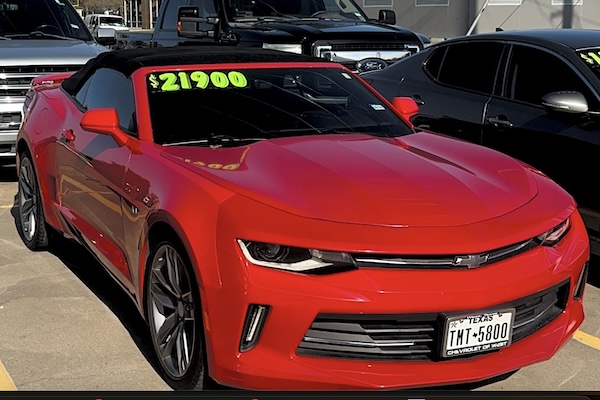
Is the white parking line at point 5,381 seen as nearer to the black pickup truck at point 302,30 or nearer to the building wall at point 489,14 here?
the black pickup truck at point 302,30

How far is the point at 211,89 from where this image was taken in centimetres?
454

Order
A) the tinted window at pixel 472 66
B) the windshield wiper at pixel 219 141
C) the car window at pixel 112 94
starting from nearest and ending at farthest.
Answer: the windshield wiper at pixel 219 141 → the car window at pixel 112 94 → the tinted window at pixel 472 66

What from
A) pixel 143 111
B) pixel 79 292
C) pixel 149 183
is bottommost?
pixel 79 292

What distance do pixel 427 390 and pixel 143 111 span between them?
2067 mm

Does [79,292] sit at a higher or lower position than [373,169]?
lower

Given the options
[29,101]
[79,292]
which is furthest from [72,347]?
[29,101]

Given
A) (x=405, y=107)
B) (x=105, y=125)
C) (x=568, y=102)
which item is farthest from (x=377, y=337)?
(x=568, y=102)

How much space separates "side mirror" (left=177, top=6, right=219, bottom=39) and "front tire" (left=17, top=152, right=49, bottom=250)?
4149 mm

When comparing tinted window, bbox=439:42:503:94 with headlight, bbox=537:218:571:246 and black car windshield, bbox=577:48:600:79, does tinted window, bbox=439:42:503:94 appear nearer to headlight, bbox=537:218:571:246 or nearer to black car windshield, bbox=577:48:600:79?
black car windshield, bbox=577:48:600:79

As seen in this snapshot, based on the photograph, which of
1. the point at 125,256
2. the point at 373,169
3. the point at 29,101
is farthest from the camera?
the point at 29,101

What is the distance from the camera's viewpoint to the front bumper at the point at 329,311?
117 inches

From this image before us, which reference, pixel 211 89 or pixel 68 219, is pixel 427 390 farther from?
pixel 68 219

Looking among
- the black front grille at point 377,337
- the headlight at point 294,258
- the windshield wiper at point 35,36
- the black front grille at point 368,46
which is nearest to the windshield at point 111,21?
the windshield wiper at point 35,36

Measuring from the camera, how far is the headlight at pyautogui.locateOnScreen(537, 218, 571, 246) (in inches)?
134
